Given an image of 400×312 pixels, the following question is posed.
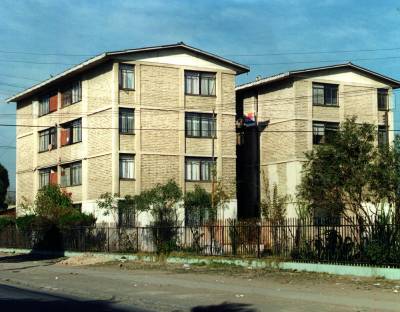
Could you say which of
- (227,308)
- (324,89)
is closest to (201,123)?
(324,89)

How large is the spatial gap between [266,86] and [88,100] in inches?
492

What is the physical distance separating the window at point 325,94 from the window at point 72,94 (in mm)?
15754

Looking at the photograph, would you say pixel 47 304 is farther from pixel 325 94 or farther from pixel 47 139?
pixel 47 139

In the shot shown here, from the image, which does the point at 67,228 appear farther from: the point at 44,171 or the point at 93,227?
the point at 44,171

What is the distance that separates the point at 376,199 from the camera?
21094 millimetres

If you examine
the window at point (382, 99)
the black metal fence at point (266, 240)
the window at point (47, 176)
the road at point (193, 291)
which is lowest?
the road at point (193, 291)

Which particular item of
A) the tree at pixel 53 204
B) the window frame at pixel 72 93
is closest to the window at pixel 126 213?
the tree at pixel 53 204

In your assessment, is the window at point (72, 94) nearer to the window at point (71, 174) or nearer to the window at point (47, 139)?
the window at point (47, 139)

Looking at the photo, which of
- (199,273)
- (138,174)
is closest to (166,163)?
(138,174)

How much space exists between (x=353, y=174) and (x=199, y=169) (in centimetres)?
2266

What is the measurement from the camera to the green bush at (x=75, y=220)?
37344 mm

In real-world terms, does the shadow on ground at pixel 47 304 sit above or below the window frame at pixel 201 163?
below

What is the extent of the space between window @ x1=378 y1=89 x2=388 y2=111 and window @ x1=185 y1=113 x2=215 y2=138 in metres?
12.6

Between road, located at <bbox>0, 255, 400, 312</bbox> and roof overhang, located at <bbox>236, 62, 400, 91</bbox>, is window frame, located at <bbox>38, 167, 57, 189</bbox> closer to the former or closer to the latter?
roof overhang, located at <bbox>236, 62, 400, 91</bbox>
